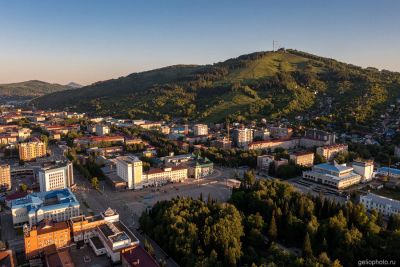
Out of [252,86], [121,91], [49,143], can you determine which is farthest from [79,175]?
[121,91]

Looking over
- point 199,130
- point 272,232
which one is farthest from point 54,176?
point 199,130

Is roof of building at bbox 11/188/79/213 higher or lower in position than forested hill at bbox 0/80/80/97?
lower

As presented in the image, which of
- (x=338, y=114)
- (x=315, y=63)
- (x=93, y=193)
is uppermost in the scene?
(x=315, y=63)

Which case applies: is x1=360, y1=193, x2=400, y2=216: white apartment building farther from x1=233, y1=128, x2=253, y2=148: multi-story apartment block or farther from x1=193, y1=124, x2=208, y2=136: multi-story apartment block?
x1=193, y1=124, x2=208, y2=136: multi-story apartment block

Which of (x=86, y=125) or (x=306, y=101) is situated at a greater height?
(x=306, y=101)

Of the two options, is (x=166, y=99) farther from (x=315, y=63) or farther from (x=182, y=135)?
(x=315, y=63)

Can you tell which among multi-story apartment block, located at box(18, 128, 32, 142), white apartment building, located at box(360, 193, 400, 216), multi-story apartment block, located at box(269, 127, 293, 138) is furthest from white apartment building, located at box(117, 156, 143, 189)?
multi-story apartment block, located at box(18, 128, 32, 142)
